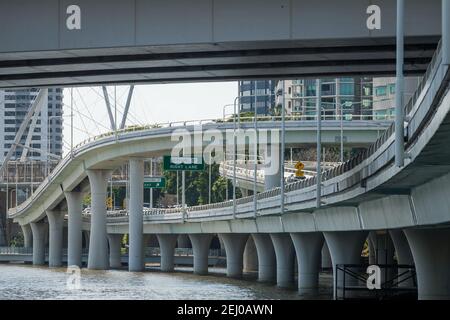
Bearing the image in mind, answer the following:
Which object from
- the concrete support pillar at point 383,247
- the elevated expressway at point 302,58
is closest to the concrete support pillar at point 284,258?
the concrete support pillar at point 383,247

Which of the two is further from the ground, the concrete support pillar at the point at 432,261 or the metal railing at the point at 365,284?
the concrete support pillar at the point at 432,261

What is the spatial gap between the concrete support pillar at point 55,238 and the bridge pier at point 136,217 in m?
24.1

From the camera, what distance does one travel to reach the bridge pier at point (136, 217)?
114062mm

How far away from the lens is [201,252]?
120 m

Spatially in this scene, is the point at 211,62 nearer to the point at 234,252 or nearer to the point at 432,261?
the point at 432,261

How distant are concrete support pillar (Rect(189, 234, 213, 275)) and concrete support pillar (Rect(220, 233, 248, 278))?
4.41 m

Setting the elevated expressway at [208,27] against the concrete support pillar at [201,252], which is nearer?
the elevated expressway at [208,27]

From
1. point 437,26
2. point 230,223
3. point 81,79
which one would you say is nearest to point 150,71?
point 81,79

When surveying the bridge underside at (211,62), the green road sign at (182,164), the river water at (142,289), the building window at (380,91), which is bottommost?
the river water at (142,289)

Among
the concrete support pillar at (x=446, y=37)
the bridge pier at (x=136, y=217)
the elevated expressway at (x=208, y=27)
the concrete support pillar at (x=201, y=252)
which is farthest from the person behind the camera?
the concrete support pillar at (x=201, y=252)

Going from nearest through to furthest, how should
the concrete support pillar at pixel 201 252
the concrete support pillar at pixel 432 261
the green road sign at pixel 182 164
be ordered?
the concrete support pillar at pixel 432 261, the green road sign at pixel 182 164, the concrete support pillar at pixel 201 252

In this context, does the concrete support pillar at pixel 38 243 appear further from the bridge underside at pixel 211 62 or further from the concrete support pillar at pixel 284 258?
the bridge underside at pixel 211 62

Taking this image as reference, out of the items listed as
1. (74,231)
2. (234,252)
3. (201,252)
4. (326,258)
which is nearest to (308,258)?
(234,252)

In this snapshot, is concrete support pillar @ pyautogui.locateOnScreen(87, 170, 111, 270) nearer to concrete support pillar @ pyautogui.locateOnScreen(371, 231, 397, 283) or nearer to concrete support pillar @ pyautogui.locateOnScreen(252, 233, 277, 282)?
concrete support pillar @ pyautogui.locateOnScreen(252, 233, 277, 282)
